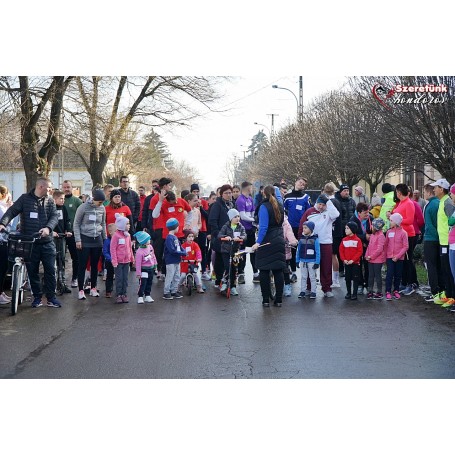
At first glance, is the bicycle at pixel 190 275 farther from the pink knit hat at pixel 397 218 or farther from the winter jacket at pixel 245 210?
the pink knit hat at pixel 397 218

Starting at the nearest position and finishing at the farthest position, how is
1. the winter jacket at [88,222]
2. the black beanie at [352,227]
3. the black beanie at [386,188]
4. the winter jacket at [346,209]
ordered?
the winter jacket at [88,222] → the black beanie at [352,227] → the black beanie at [386,188] → the winter jacket at [346,209]

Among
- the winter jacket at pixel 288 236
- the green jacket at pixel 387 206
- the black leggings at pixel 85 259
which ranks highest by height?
the green jacket at pixel 387 206

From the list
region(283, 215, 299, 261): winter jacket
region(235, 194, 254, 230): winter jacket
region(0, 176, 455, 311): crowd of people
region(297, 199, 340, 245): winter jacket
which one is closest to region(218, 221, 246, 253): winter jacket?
region(0, 176, 455, 311): crowd of people

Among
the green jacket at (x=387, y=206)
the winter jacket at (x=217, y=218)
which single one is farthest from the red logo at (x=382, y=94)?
the winter jacket at (x=217, y=218)

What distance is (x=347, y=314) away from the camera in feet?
36.3

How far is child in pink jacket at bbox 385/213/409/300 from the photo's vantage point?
12.4 meters

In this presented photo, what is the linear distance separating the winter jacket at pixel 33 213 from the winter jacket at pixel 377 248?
5.36 metres

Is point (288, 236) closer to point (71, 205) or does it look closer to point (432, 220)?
point (432, 220)

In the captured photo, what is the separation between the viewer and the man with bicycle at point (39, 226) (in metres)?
11.4

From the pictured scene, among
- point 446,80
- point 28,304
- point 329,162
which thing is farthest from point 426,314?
point 329,162

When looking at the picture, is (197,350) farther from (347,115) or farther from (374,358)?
(347,115)

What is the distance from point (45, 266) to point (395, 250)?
586 cm

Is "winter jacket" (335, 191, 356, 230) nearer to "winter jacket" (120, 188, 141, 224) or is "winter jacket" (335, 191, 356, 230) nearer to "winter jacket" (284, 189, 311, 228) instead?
"winter jacket" (284, 189, 311, 228)

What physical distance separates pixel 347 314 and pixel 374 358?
10.2 ft
